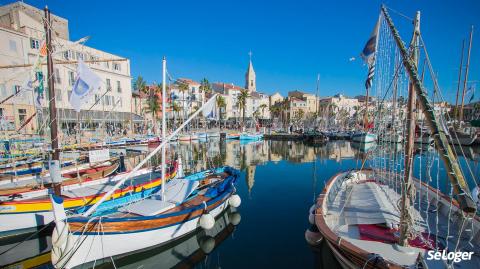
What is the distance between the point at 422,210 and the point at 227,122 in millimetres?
96077

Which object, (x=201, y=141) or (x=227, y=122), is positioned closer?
(x=201, y=141)

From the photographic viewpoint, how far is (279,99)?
129875 mm

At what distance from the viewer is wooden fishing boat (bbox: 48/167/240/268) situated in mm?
8078

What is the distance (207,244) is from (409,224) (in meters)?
8.61

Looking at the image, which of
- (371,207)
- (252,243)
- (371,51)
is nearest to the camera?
(371,51)

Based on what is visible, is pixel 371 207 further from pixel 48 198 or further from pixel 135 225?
pixel 48 198

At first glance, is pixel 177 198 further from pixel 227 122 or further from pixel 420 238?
pixel 227 122

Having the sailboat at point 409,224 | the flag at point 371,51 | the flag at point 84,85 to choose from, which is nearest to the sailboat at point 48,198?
the flag at point 84,85

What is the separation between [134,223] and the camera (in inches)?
378

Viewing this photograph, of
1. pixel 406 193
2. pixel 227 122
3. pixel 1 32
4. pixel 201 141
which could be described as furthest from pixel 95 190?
pixel 227 122

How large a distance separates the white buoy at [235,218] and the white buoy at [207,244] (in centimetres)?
236

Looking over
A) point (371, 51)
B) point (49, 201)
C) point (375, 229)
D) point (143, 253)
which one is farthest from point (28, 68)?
point (375, 229)

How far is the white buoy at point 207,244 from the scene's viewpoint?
451 inches

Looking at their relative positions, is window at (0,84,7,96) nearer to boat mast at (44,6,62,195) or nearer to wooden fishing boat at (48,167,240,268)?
boat mast at (44,6,62,195)
